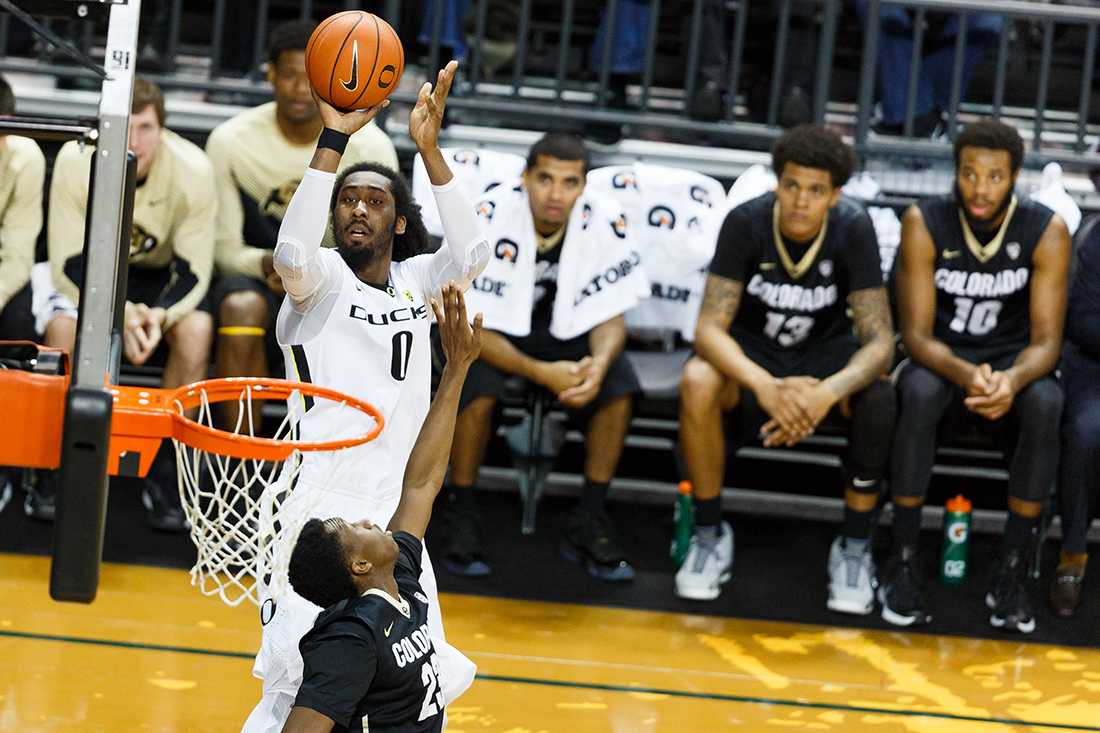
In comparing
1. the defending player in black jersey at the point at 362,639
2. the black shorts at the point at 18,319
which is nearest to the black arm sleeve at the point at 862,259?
the defending player in black jersey at the point at 362,639

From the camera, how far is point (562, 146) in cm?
623

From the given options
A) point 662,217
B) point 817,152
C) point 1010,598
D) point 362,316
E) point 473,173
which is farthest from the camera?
point 662,217

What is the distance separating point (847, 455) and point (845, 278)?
0.67 metres

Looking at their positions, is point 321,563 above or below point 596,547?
above

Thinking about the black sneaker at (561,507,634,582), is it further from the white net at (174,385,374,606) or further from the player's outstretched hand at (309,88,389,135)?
the player's outstretched hand at (309,88,389,135)

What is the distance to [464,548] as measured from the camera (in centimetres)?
602

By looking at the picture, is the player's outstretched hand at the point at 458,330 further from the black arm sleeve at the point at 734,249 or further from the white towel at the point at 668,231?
the white towel at the point at 668,231

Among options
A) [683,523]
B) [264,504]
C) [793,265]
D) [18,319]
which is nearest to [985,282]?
[793,265]

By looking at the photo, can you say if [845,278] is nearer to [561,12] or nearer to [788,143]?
[788,143]

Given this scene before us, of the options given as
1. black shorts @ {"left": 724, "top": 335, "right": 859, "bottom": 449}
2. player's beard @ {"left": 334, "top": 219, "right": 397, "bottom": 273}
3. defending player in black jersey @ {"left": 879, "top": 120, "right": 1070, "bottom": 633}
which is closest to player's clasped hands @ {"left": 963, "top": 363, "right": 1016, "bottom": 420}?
defending player in black jersey @ {"left": 879, "top": 120, "right": 1070, "bottom": 633}

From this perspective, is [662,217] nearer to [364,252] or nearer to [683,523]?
[683,523]

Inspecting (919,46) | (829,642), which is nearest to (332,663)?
(829,642)

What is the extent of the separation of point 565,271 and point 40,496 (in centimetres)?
216

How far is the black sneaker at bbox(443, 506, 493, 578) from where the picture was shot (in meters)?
6.00
